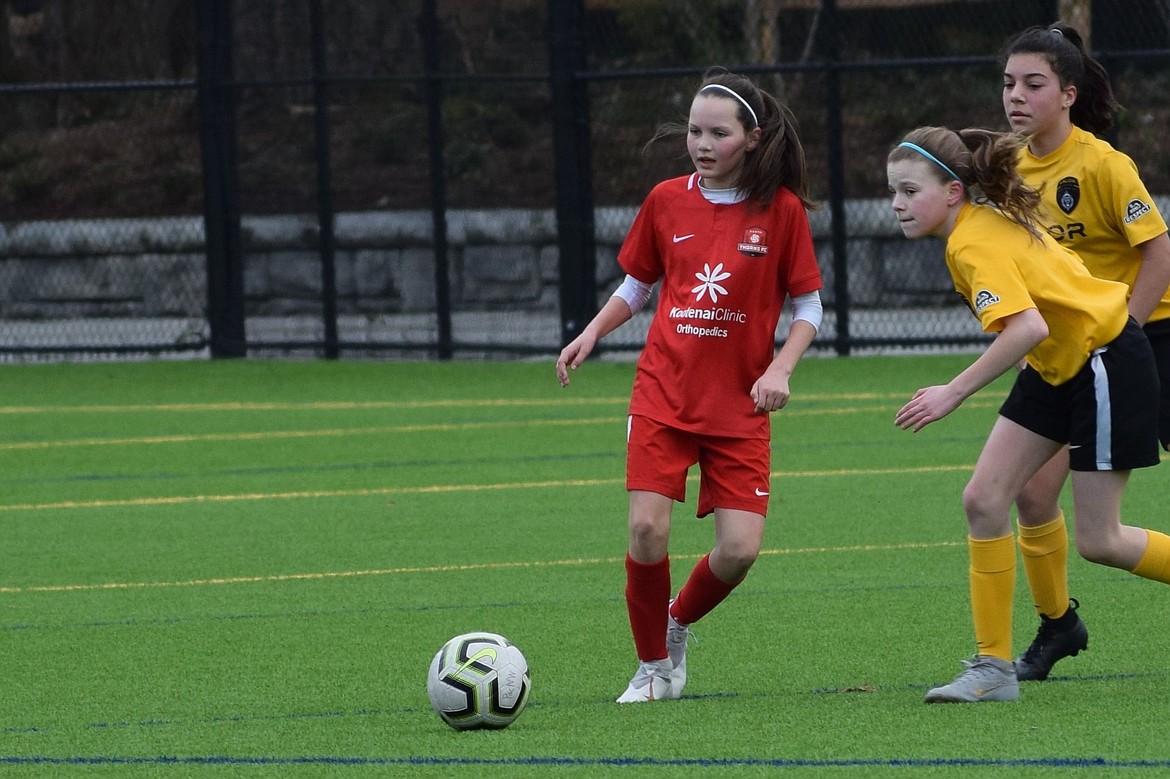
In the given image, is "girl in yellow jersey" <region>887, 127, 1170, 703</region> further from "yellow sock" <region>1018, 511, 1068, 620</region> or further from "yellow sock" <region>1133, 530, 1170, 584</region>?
"yellow sock" <region>1018, 511, 1068, 620</region>

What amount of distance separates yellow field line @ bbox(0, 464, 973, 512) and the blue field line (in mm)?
4682

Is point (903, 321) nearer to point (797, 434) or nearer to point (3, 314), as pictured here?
point (797, 434)

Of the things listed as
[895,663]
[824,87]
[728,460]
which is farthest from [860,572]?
[824,87]

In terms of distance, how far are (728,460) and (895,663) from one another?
2.95 feet

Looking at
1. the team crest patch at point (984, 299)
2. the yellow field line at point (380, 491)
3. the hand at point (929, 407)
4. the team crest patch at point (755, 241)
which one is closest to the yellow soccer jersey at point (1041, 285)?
the team crest patch at point (984, 299)

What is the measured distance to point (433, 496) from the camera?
30.3 feet

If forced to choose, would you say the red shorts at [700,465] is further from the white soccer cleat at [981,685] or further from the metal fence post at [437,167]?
the metal fence post at [437,167]

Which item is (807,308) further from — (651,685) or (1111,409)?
(651,685)

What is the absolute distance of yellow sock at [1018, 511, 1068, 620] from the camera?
17.4ft

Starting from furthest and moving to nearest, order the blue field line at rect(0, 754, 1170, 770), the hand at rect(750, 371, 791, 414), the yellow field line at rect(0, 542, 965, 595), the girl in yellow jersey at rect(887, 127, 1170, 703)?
the yellow field line at rect(0, 542, 965, 595) → the hand at rect(750, 371, 791, 414) → the girl in yellow jersey at rect(887, 127, 1170, 703) → the blue field line at rect(0, 754, 1170, 770)

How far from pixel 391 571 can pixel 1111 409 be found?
334 cm

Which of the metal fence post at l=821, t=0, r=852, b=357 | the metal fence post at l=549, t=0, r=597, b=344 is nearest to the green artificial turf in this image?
the metal fence post at l=821, t=0, r=852, b=357

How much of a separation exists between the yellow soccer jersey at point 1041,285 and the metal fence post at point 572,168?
32.6 feet

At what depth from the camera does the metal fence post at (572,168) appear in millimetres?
14773
